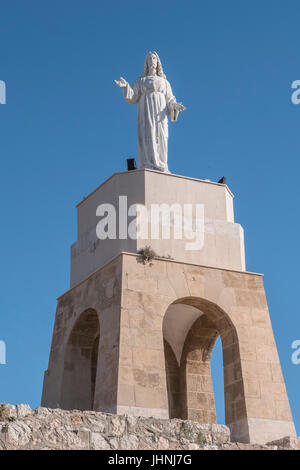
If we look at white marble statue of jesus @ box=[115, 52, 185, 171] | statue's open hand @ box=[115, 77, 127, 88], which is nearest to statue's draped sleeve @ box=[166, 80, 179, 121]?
white marble statue of jesus @ box=[115, 52, 185, 171]

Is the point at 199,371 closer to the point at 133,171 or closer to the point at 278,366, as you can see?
the point at 278,366

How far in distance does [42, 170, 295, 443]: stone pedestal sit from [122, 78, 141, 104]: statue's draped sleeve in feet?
8.47

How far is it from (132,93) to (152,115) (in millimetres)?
940

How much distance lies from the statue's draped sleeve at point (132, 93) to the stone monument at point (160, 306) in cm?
3

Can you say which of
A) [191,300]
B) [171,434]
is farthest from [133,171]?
[171,434]

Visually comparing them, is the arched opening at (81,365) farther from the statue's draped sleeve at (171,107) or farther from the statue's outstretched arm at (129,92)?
the statue's outstretched arm at (129,92)

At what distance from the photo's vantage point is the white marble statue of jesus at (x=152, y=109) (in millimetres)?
24125

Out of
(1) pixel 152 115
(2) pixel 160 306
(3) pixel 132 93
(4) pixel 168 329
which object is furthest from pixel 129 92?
(4) pixel 168 329

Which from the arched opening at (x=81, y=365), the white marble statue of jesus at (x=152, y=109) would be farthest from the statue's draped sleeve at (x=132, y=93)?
the arched opening at (x=81, y=365)

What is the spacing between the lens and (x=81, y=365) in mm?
23641

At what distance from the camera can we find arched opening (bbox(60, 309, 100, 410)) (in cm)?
2316

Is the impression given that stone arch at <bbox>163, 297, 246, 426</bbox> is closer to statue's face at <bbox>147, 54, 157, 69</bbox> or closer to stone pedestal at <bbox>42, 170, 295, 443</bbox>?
stone pedestal at <bbox>42, 170, 295, 443</bbox>

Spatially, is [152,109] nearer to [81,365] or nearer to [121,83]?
[121,83]
